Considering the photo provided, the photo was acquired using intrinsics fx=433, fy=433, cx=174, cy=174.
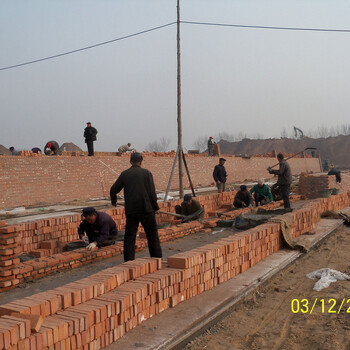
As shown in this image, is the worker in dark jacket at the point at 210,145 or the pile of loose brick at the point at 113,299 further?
the worker in dark jacket at the point at 210,145

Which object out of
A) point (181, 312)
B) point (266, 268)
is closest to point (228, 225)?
point (266, 268)

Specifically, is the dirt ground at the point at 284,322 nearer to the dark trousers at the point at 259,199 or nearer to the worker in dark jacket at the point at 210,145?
the dark trousers at the point at 259,199

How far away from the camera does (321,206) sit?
996cm

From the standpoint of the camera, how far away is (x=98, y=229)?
20.2 feet

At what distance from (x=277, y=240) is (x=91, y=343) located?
4.17m

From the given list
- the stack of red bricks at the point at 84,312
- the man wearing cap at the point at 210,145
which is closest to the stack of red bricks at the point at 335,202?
the stack of red bricks at the point at 84,312

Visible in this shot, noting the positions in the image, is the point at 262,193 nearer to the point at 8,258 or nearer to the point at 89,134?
the point at 8,258

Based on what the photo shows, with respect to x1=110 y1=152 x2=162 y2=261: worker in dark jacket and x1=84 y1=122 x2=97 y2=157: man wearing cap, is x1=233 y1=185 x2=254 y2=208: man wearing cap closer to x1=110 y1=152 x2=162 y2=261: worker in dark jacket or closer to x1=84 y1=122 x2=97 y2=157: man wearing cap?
x1=110 y1=152 x2=162 y2=261: worker in dark jacket

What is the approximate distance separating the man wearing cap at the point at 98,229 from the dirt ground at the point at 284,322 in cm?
234

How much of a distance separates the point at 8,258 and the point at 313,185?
11.3 metres

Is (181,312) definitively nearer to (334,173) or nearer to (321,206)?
(321,206)

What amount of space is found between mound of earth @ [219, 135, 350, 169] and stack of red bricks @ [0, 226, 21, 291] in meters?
63.0

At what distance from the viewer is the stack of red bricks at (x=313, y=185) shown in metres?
13.8

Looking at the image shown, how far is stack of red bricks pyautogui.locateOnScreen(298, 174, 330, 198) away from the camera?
13773 millimetres
